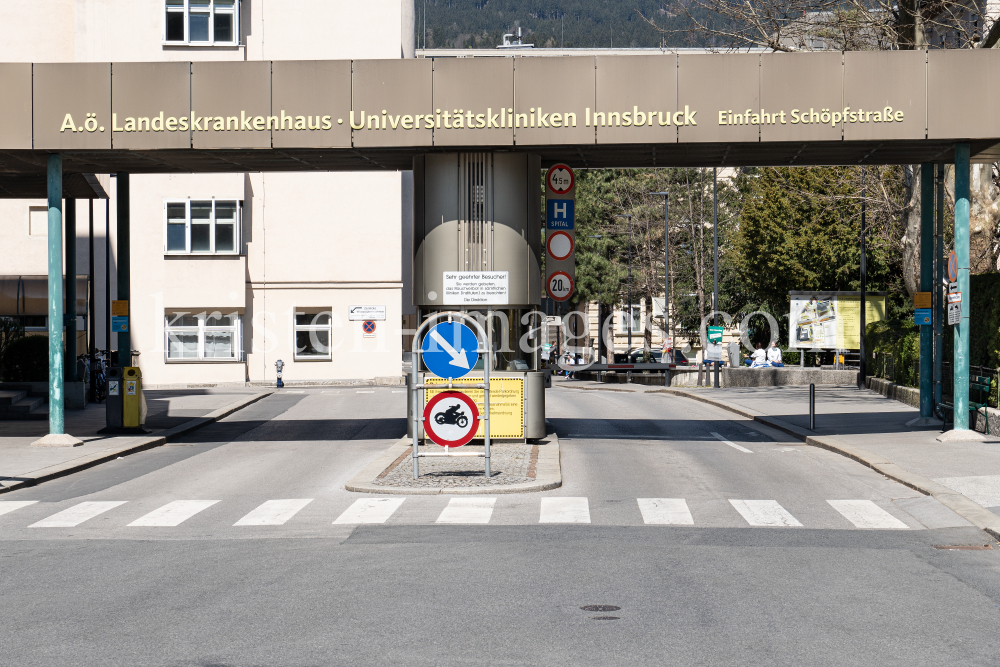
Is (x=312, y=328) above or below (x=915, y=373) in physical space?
above

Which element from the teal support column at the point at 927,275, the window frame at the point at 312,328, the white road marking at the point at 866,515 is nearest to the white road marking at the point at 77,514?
the white road marking at the point at 866,515

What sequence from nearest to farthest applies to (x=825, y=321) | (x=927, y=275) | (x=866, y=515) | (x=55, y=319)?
(x=866, y=515) → (x=55, y=319) → (x=927, y=275) → (x=825, y=321)

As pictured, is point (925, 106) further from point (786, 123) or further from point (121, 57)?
point (121, 57)

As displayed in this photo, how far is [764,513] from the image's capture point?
42.2 feet

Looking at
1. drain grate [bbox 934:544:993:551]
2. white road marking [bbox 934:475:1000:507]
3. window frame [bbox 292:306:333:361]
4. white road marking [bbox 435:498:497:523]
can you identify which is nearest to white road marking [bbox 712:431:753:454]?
white road marking [bbox 934:475:1000:507]

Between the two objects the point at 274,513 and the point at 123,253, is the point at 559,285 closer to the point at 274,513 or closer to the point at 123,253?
the point at 123,253

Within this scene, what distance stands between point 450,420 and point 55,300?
8526mm

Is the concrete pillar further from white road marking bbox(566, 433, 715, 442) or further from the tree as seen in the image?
the tree

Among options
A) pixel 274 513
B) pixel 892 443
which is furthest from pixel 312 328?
pixel 274 513

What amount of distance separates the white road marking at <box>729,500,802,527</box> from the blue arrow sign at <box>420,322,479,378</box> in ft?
12.1

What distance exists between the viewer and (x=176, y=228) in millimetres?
49031

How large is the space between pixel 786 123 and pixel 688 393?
68.2ft

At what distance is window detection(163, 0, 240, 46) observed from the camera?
49062 mm

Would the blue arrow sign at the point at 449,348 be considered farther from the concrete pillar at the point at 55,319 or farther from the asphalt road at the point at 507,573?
the concrete pillar at the point at 55,319
